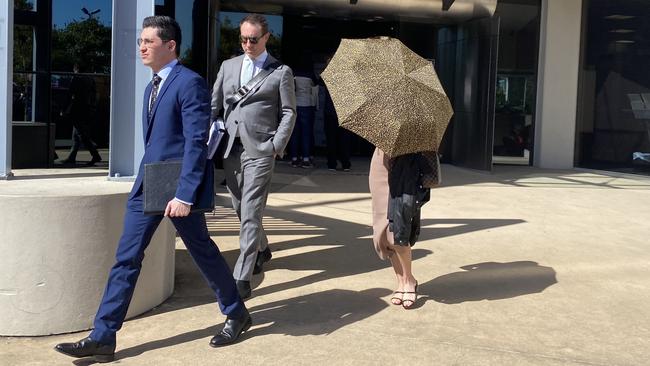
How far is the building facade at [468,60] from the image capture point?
396 inches

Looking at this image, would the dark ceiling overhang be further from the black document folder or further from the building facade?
the black document folder

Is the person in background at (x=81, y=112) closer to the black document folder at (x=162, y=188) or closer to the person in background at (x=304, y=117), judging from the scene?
the person in background at (x=304, y=117)

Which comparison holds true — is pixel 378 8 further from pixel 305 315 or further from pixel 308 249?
pixel 305 315

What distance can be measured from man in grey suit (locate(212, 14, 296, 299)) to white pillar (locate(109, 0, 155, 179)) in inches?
21.9

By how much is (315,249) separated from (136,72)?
2439 millimetres

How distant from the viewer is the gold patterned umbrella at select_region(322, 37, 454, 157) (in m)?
4.34

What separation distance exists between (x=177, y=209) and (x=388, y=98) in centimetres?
156

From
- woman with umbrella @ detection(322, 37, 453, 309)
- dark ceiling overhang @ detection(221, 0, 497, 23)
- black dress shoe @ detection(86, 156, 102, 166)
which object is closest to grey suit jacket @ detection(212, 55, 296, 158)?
woman with umbrella @ detection(322, 37, 453, 309)

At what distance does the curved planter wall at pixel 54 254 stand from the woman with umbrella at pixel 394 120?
1.54 metres

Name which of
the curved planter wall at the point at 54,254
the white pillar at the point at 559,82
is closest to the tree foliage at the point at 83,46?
the curved planter wall at the point at 54,254

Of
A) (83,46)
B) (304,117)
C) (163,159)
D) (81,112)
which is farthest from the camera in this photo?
(304,117)

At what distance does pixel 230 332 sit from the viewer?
4004 millimetres

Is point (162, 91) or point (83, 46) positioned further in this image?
point (83, 46)

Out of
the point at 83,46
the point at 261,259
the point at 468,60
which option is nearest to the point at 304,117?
the point at 468,60
